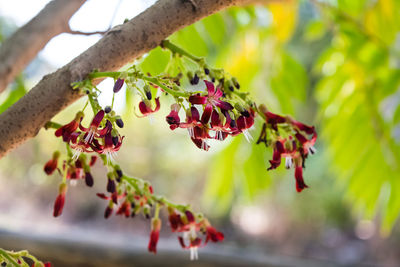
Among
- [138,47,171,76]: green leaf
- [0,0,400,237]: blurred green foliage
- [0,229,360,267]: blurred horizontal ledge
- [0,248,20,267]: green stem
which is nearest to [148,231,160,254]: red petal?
[0,248,20,267]: green stem

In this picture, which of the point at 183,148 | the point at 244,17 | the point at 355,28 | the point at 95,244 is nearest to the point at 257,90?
the point at 244,17

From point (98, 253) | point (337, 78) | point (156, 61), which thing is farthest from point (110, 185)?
point (337, 78)

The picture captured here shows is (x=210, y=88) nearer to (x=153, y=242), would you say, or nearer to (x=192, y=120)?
(x=192, y=120)

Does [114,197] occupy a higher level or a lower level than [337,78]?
lower

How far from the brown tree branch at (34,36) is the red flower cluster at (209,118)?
0.19m

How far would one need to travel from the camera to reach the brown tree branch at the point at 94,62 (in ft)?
0.97

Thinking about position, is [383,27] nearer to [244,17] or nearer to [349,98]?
[349,98]

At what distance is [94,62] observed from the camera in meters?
0.30

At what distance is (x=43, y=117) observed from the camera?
302 mm

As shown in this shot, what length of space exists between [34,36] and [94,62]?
0.15 meters

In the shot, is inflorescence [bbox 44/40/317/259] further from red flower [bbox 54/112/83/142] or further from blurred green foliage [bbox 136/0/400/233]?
blurred green foliage [bbox 136/0/400/233]

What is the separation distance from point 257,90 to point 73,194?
123 inches

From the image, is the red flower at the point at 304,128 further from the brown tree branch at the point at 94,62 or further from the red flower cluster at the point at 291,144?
the brown tree branch at the point at 94,62

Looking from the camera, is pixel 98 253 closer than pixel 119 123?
No
